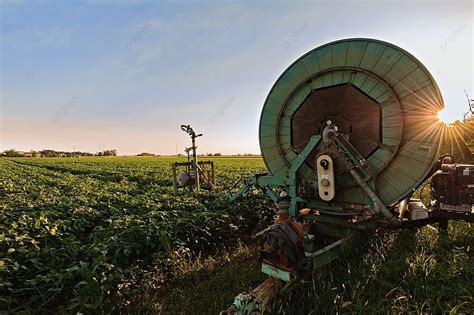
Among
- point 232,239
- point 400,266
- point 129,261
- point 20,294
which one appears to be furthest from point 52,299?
point 400,266

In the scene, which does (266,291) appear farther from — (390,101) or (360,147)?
(390,101)

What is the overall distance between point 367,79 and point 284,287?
345cm

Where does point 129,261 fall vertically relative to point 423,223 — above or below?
below

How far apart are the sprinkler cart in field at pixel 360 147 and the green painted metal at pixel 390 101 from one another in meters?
0.01

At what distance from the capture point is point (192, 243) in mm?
5379

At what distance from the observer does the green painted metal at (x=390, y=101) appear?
3.92 meters

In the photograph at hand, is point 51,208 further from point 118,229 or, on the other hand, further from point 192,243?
point 192,243

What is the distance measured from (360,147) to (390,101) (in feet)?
2.74

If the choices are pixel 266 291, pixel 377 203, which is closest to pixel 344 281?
pixel 377 203

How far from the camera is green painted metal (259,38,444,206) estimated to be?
3.92 m

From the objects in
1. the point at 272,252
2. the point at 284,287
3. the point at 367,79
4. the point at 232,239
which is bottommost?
the point at 232,239

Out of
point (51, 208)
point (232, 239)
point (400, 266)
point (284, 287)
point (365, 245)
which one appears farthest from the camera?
point (51, 208)

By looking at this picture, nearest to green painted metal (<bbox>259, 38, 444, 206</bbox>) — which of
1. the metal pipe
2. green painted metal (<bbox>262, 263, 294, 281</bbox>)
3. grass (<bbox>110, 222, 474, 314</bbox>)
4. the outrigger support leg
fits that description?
the metal pipe

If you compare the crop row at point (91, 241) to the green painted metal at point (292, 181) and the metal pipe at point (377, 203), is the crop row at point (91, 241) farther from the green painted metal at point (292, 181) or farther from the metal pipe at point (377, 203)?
the metal pipe at point (377, 203)
